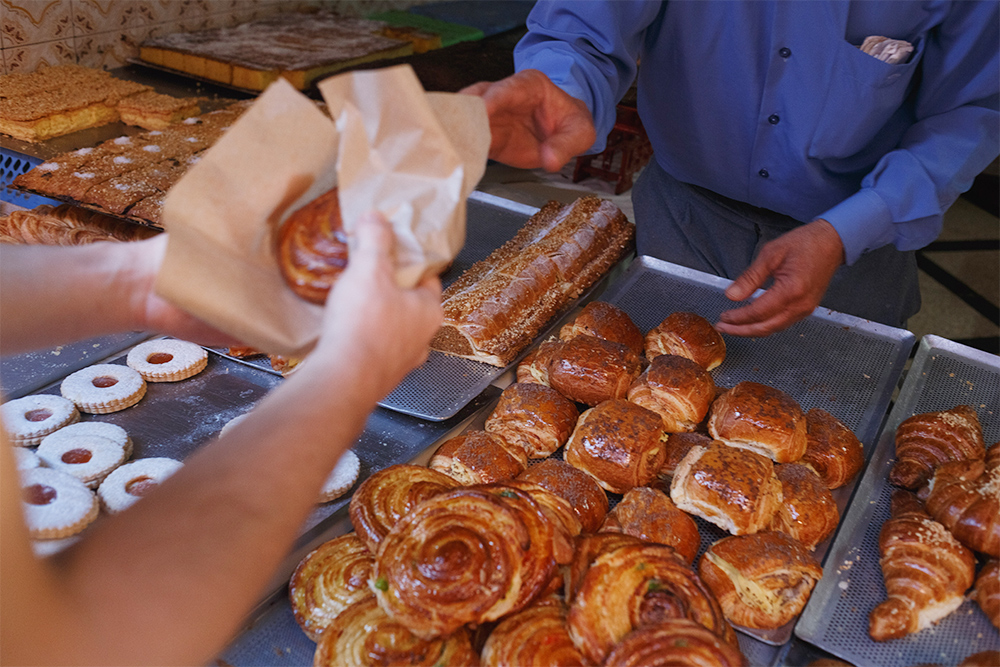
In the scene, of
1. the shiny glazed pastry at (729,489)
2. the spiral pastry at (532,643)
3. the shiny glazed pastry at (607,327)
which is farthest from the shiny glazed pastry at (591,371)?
the spiral pastry at (532,643)

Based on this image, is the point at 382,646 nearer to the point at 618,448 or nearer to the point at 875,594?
the point at 618,448

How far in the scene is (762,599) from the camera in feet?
6.17

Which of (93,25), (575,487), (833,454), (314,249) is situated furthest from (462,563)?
(93,25)

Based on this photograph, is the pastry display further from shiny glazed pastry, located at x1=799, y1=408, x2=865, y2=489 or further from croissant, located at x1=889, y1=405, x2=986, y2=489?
croissant, located at x1=889, y1=405, x2=986, y2=489

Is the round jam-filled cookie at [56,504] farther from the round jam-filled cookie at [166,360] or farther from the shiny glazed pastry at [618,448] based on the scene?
the shiny glazed pastry at [618,448]

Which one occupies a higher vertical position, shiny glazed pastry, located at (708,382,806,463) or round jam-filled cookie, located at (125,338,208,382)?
round jam-filled cookie, located at (125,338,208,382)

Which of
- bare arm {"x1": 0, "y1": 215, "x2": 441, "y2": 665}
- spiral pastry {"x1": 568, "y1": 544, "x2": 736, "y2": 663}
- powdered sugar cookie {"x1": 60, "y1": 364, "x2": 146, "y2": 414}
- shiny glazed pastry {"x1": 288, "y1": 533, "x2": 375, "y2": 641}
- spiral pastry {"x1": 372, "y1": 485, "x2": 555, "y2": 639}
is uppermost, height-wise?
bare arm {"x1": 0, "y1": 215, "x2": 441, "y2": 665}

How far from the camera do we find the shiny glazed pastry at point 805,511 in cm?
206

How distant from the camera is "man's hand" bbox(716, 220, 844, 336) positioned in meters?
2.54

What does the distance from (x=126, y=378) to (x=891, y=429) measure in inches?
103

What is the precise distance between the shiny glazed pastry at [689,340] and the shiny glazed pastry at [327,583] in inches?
53.6

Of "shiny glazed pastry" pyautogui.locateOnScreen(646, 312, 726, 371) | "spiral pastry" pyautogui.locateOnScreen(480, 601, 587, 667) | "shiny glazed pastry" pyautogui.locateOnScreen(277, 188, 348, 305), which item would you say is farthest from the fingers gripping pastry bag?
"shiny glazed pastry" pyautogui.locateOnScreen(646, 312, 726, 371)

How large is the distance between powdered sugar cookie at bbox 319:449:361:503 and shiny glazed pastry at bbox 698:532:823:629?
3.37 ft

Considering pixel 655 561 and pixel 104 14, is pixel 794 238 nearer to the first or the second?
pixel 655 561
